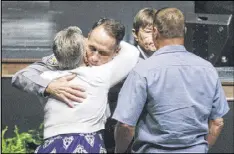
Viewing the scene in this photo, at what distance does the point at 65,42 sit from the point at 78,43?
6 centimetres

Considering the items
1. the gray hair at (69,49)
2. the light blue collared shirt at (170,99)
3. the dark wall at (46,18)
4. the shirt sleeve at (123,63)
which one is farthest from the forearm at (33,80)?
the dark wall at (46,18)

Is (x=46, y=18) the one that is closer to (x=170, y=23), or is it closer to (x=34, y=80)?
(x=34, y=80)

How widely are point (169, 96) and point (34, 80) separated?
2.10 feet

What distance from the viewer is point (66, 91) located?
2.50m

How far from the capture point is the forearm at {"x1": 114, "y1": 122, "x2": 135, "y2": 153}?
2.45 m

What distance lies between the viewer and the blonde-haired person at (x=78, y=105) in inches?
98.0

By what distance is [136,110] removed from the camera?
238 centimetres

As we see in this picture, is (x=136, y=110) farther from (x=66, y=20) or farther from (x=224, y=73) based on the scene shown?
(x=66, y=20)

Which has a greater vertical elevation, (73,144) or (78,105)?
(78,105)

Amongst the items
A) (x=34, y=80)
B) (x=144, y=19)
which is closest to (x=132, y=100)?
(x=34, y=80)

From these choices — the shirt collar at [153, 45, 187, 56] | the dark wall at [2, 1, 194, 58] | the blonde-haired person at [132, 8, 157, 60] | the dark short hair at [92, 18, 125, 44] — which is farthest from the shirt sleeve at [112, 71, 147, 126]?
the dark wall at [2, 1, 194, 58]

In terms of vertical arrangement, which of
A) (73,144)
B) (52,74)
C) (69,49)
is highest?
(69,49)

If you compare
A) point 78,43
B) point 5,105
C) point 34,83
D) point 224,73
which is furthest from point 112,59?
point 224,73

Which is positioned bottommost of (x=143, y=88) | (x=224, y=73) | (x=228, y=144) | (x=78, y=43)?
(x=228, y=144)
